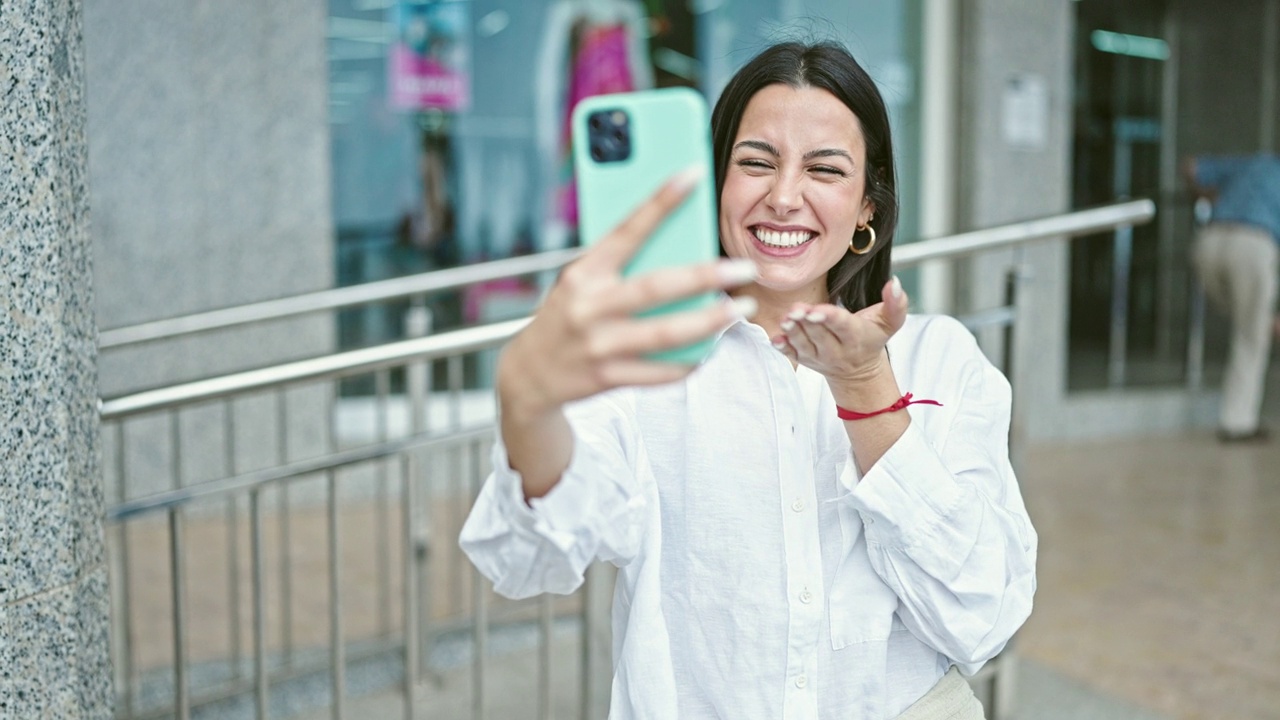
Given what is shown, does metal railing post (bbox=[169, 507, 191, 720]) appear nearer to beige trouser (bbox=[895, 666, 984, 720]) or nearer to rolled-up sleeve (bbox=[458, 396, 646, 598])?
rolled-up sleeve (bbox=[458, 396, 646, 598])

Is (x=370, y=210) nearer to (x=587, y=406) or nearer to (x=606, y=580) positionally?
(x=606, y=580)

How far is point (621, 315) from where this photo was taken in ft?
2.64

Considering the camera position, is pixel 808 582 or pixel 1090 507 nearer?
pixel 808 582

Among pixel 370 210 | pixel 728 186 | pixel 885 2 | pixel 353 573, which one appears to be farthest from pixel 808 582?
pixel 885 2

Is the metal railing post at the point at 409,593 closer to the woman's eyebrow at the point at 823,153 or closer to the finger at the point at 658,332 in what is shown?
the woman's eyebrow at the point at 823,153

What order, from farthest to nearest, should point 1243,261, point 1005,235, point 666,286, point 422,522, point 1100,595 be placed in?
point 1243,261 → point 1100,595 → point 422,522 → point 1005,235 → point 666,286

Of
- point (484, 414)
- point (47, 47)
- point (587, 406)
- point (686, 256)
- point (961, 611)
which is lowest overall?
point (484, 414)

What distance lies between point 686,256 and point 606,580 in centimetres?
179

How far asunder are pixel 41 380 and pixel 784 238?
92cm

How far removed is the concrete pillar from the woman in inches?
24.0

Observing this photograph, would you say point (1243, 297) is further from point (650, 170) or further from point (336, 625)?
point (650, 170)

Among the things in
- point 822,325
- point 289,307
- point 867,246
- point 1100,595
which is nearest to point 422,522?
point 289,307

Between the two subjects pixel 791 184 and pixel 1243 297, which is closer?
pixel 791 184

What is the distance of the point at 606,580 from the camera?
2537 millimetres
